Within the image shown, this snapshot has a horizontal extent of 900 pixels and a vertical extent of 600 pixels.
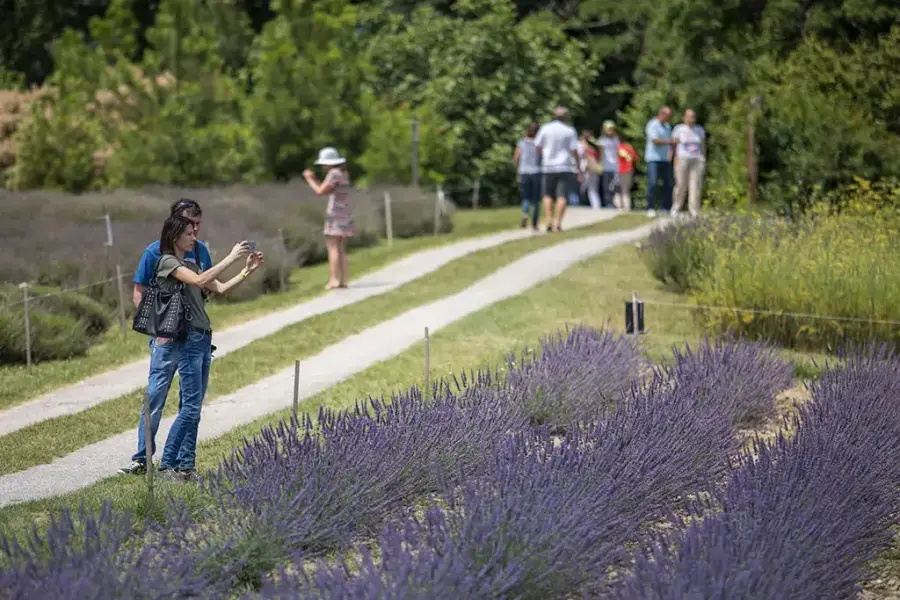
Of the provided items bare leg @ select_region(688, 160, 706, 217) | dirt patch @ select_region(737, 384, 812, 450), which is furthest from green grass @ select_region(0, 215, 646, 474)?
dirt patch @ select_region(737, 384, 812, 450)

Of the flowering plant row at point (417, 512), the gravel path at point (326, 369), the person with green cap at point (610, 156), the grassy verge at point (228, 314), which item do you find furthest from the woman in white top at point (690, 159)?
the flowering plant row at point (417, 512)

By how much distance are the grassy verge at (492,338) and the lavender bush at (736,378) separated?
4.95 ft

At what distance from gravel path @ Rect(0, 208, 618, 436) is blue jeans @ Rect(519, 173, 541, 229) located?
1.09 feet

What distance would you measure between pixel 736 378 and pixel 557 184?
34.4 ft

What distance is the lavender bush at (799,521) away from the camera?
5.55 m

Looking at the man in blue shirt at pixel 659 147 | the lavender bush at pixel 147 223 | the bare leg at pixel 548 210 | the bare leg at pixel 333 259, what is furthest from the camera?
the man in blue shirt at pixel 659 147

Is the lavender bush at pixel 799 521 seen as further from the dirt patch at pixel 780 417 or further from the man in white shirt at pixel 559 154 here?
the man in white shirt at pixel 559 154

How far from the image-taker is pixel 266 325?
47.0 feet

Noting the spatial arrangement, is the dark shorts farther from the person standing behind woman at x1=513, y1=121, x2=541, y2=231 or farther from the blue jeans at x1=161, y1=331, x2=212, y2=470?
the blue jeans at x1=161, y1=331, x2=212, y2=470

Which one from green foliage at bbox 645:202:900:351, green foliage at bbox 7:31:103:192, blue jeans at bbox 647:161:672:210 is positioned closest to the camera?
green foliage at bbox 645:202:900:351

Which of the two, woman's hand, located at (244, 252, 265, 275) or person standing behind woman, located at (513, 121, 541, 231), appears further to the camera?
person standing behind woman, located at (513, 121, 541, 231)

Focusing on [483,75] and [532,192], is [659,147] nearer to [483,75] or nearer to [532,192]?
[532,192]

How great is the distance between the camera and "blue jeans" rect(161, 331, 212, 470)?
325 inches

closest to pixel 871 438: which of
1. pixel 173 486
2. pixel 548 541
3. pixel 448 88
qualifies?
pixel 548 541
